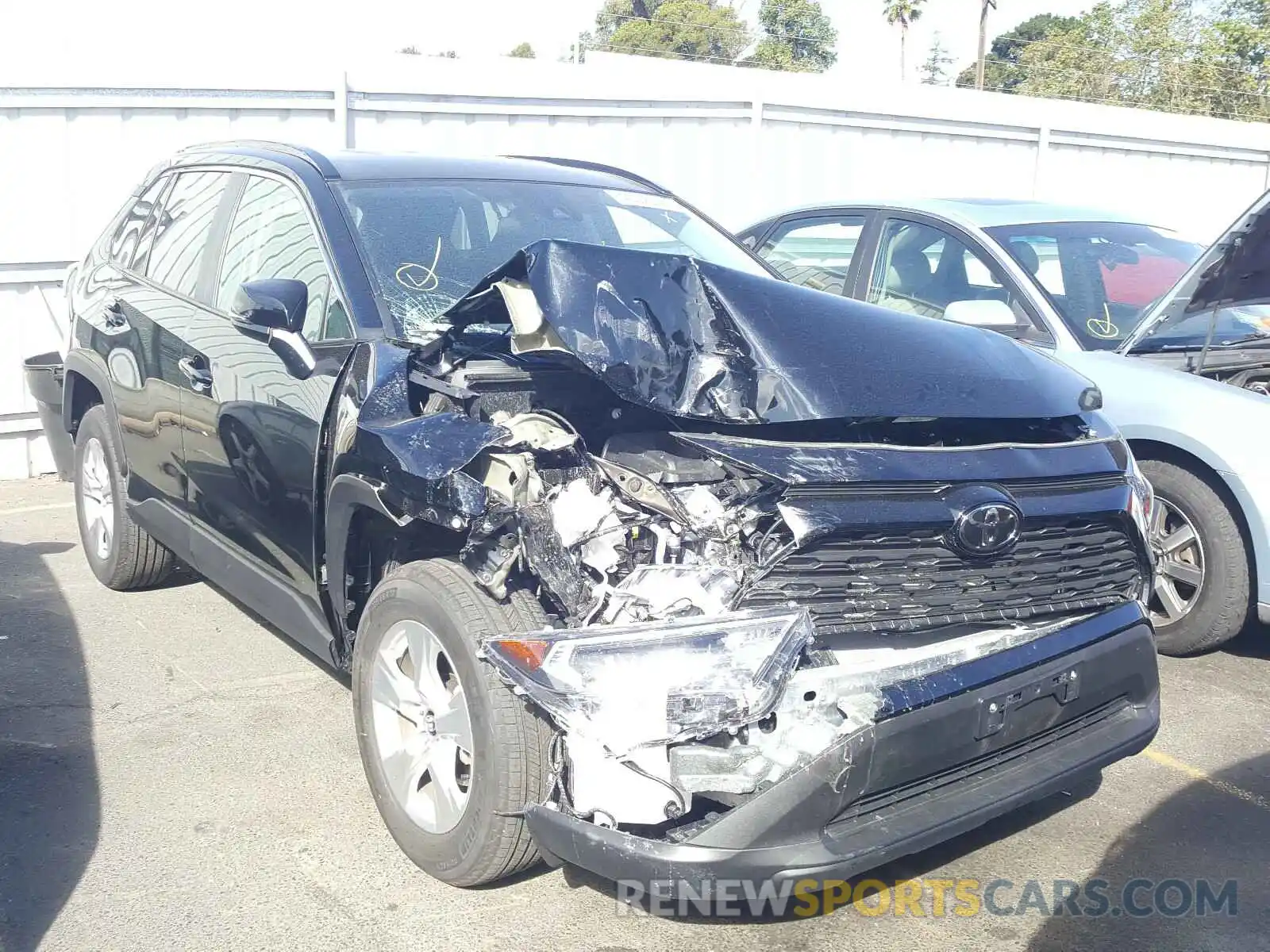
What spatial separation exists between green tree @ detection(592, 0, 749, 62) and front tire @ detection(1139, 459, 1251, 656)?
192ft

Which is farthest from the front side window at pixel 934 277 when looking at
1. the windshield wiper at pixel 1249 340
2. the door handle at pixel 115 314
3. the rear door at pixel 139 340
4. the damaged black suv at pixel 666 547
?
the door handle at pixel 115 314

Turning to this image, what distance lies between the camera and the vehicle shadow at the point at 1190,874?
10.2ft

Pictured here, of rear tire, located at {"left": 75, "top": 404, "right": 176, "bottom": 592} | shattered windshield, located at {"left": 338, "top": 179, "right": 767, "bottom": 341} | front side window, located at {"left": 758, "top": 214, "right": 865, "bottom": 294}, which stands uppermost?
shattered windshield, located at {"left": 338, "top": 179, "right": 767, "bottom": 341}

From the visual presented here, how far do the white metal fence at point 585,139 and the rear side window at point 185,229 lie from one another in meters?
0.54

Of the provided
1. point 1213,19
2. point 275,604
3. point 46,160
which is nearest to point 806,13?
point 1213,19

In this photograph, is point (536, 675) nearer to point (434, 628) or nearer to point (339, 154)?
point (434, 628)

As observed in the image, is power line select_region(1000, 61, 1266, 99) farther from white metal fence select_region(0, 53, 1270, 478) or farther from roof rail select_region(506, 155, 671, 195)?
roof rail select_region(506, 155, 671, 195)

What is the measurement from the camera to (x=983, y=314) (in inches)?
207

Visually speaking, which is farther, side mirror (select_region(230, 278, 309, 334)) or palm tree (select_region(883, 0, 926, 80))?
palm tree (select_region(883, 0, 926, 80))

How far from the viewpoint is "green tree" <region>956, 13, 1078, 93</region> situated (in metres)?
55.6

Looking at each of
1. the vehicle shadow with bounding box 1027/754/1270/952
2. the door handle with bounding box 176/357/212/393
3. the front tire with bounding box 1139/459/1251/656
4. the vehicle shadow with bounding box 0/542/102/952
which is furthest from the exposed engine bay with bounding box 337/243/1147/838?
the front tire with bounding box 1139/459/1251/656

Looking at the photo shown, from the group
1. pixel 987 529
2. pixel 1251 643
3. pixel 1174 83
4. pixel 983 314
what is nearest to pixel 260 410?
pixel 987 529

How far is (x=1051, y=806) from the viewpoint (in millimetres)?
3801

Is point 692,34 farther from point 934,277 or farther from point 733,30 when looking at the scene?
point 934,277
